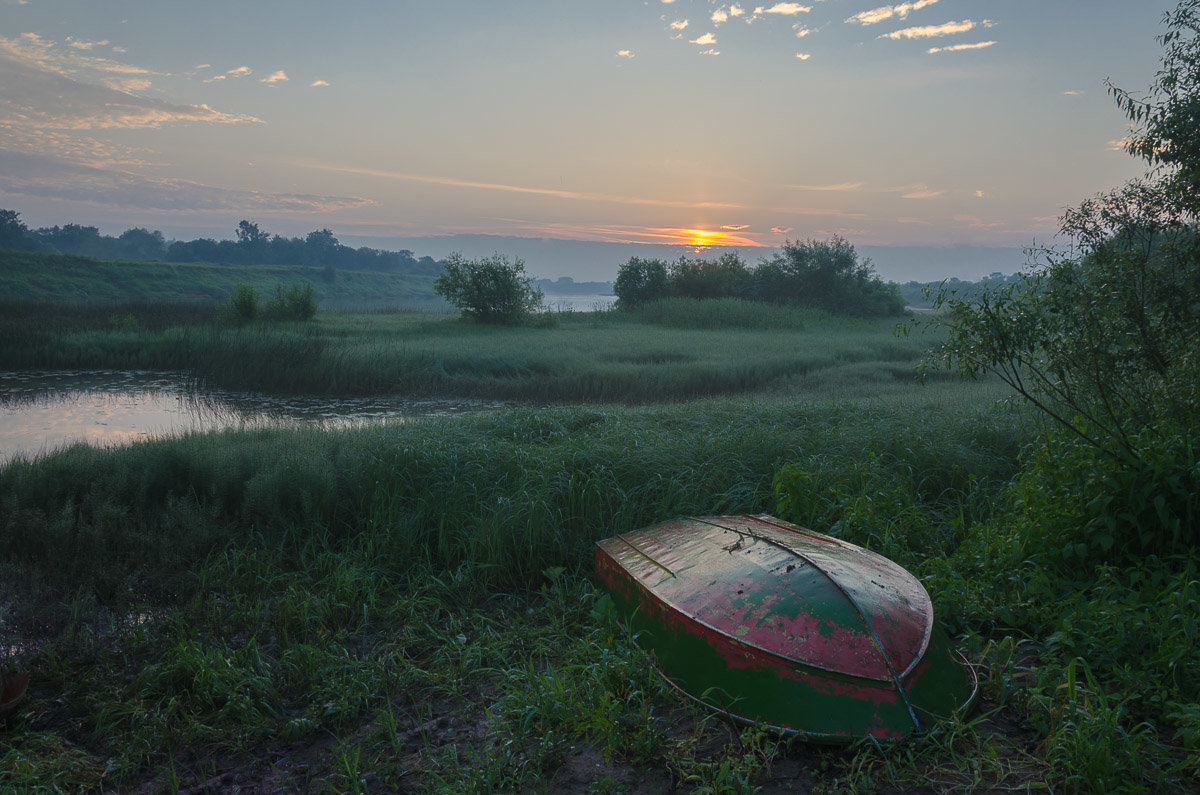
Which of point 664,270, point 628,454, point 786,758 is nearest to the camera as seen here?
point 786,758

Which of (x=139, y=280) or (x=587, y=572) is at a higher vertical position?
(x=139, y=280)

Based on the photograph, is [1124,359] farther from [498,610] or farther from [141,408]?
[141,408]

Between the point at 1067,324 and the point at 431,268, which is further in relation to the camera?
the point at 431,268

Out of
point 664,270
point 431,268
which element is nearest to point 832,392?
point 664,270

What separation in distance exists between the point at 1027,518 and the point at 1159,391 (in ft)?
3.95

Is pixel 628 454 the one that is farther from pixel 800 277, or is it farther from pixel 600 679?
pixel 800 277

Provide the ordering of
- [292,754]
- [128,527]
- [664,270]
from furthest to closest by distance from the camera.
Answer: [664,270]
[128,527]
[292,754]

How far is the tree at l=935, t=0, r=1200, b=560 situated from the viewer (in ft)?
12.6

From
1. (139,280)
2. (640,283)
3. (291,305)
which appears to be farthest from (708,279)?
(139,280)

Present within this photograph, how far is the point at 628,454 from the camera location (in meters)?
6.23

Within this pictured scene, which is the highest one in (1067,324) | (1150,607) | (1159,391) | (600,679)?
(1067,324)

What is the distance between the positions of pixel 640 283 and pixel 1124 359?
28.4 meters

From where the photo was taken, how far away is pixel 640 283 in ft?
107

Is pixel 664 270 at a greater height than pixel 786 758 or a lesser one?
greater
